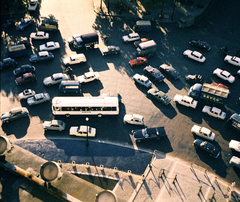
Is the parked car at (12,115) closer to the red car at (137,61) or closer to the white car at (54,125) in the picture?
the white car at (54,125)

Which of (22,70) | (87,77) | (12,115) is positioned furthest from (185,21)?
(12,115)

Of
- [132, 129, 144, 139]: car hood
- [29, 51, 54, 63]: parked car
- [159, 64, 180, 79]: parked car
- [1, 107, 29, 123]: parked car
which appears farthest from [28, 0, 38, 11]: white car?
[132, 129, 144, 139]: car hood

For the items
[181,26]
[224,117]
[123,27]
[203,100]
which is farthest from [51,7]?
[224,117]

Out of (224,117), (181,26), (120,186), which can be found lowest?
(120,186)

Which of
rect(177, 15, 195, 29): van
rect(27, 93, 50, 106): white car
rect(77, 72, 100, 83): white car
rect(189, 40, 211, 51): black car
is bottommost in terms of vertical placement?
rect(27, 93, 50, 106): white car

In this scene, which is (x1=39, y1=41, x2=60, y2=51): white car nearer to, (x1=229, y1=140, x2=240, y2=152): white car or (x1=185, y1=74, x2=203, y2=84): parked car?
(x1=185, y1=74, x2=203, y2=84): parked car

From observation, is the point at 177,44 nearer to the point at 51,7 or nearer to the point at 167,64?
the point at 167,64
